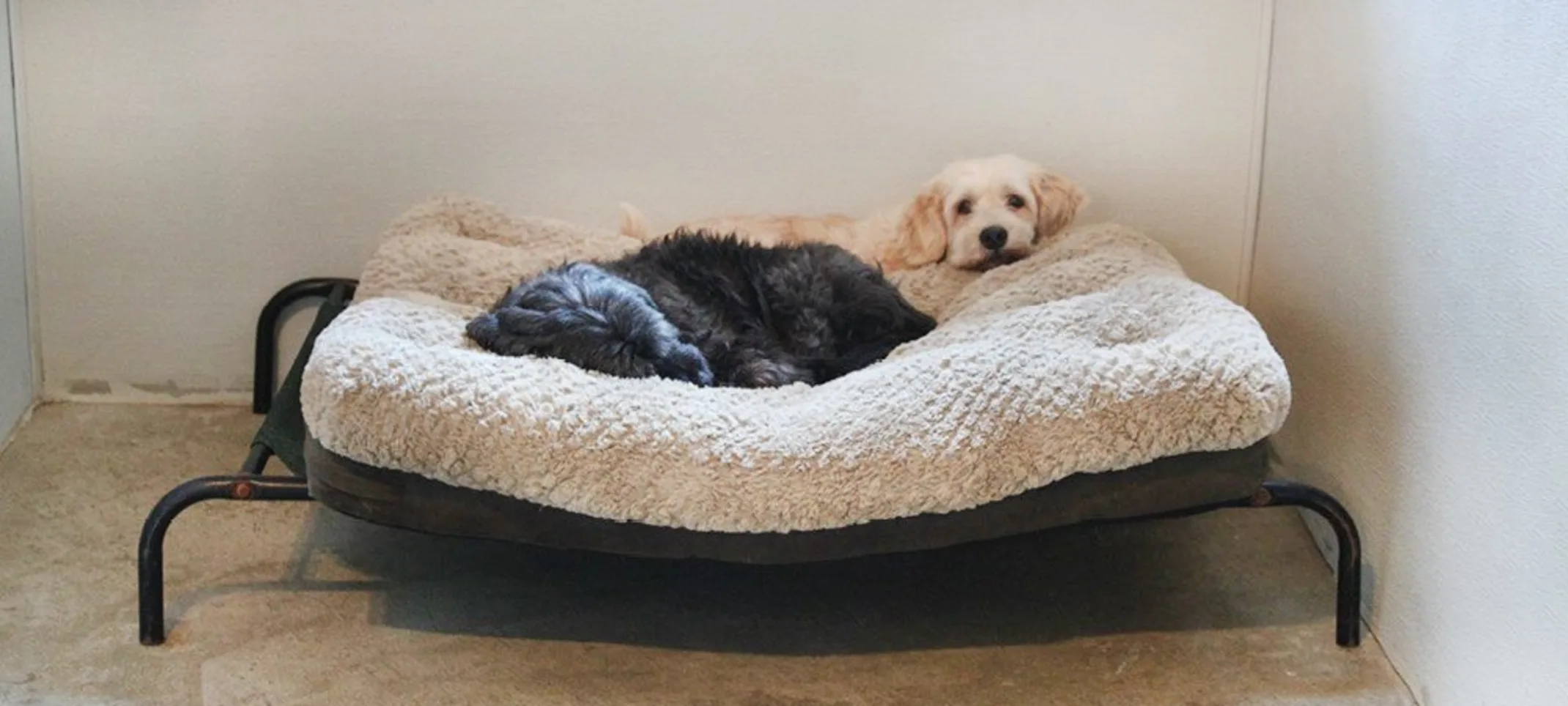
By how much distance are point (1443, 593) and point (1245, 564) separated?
20.7 inches

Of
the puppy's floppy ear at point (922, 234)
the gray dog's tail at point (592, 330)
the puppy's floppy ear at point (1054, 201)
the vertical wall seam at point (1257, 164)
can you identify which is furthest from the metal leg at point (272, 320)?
the vertical wall seam at point (1257, 164)

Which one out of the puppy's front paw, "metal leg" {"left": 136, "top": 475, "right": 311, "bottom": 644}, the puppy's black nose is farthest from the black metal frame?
the puppy's black nose

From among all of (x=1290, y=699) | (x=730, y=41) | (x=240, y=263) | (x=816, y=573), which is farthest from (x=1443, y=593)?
(x=240, y=263)

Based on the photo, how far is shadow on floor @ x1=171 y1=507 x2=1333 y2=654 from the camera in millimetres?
2600

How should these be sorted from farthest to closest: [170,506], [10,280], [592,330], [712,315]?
[10,280], [712,315], [592,330], [170,506]

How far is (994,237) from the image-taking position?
10.6ft

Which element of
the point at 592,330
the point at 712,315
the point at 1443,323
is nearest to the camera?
the point at 1443,323

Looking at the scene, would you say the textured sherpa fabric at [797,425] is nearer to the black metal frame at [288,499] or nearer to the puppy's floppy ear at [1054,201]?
the black metal frame at [288,499]

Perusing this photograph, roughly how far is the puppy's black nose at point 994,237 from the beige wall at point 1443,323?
545 mm

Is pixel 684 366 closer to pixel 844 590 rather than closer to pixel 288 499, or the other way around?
pixel 844 590

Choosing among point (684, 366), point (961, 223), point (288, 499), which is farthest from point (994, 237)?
point (288, 499)

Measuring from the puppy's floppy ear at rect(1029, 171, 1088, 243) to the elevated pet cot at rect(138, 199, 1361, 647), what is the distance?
77cm

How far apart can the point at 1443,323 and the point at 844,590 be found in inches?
39.3

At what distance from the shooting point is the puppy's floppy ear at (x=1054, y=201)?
328cm
